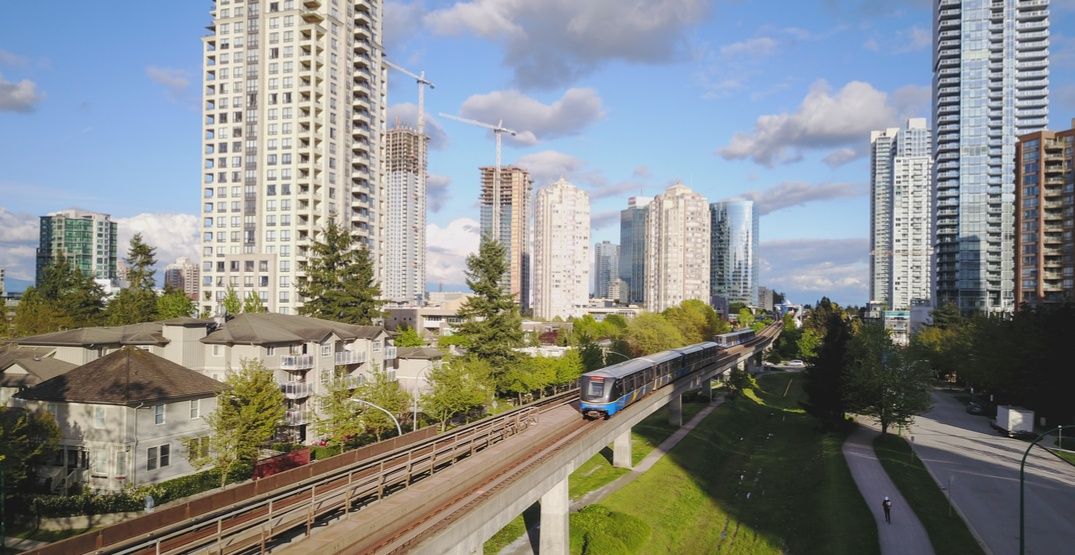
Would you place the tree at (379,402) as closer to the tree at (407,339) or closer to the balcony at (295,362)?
the balcony at (295,362)

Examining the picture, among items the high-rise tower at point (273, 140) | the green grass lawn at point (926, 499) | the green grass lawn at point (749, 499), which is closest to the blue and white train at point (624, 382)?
the green grass lawn at point (749, 499)

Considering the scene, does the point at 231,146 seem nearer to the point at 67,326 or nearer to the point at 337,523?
the point at 67,326

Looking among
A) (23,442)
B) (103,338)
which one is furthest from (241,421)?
(103,338)

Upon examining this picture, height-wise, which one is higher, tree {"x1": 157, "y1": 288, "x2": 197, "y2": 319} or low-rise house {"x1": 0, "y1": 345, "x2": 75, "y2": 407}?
tree {"x1": 157, "y1": 288, "x2": 197, "y2": 319}

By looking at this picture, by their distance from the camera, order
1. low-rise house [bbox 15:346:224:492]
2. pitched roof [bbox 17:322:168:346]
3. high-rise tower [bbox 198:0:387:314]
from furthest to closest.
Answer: high-rise tower [bbox 198:0:387:314], pitched roof [bbox 17:322:168:346], low-rise house [bbox 15:346:224:492]

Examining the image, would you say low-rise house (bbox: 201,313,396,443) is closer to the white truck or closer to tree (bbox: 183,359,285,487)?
tree (bbox: 183,359,285,487)

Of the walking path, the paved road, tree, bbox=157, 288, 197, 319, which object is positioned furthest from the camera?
tree, bbox=157, 288, 197, 319

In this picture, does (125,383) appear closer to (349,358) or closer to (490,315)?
(349,358)

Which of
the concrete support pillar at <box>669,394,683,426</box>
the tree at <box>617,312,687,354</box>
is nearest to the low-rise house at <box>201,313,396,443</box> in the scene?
the concrete support pillar at <box>669,394,683,426</box>
